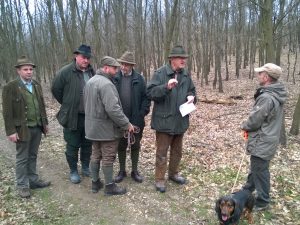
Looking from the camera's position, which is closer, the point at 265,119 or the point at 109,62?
the point at 265,119

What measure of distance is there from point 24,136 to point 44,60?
91.9ft

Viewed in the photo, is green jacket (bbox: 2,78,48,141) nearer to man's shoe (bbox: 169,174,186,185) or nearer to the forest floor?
the forest floor

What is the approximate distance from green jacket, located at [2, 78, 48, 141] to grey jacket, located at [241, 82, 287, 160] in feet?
11.9

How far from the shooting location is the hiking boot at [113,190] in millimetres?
5562

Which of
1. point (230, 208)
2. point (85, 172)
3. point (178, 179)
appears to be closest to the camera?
point (230, 208)

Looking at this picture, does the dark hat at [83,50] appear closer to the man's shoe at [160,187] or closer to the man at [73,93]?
the man at [73,93]

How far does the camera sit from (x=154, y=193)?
573 centimetres

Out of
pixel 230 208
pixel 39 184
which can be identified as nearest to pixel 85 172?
pixel 39 184

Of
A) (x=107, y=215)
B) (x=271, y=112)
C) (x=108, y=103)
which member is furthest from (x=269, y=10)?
(x=107, y=215)

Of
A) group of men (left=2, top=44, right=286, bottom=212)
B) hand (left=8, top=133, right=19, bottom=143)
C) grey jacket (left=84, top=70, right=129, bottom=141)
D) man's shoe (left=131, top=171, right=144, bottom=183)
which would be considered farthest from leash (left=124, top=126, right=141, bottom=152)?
hand (left=8, top=133, right=19, bottom=143)

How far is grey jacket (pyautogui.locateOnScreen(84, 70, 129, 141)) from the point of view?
5.06 metres

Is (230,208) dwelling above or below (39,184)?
above

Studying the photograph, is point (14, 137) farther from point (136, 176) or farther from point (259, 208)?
point (259, 208)

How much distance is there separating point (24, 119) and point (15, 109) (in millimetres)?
220
